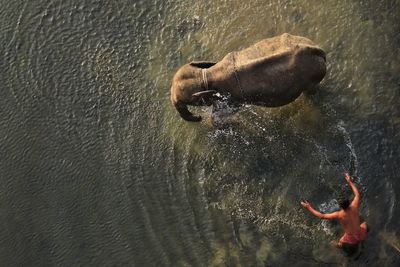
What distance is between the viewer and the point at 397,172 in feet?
28.7

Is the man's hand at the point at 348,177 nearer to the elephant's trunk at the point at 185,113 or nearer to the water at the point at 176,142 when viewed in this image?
the water at the point at 176,142

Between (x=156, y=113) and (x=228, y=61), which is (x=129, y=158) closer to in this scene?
(x=156, y=113)

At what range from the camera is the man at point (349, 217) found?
7801 millimetres

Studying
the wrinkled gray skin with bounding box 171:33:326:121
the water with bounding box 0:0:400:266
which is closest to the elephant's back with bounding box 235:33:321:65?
the wrinkled gray skin with bounding box 171:33:326:121

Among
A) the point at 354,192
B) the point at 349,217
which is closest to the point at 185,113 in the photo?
the point at 354,192

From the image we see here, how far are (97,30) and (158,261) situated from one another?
4525 millimetres

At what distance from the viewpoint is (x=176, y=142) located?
9.66m

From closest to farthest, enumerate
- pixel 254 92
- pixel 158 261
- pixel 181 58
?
pixel 254 92, pixel 158 261, pixel 181 58

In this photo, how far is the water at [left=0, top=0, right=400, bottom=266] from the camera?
9000mm

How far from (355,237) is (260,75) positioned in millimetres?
2872

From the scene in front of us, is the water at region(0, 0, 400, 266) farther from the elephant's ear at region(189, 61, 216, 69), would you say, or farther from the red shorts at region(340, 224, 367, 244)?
the elephant's ear at region(189, 61, 216, 69)

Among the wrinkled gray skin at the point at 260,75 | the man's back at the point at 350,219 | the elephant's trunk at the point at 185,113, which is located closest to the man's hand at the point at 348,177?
the man's back at the point at 350,219

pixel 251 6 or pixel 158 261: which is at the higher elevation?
pixel 251 6

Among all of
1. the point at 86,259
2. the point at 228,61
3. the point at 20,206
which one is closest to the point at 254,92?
the point at 228,61
